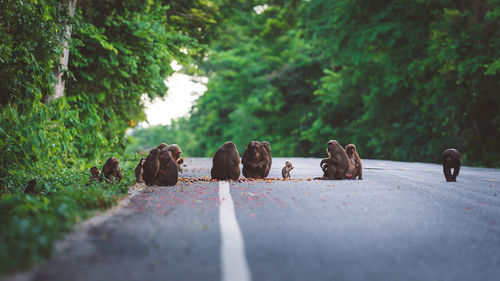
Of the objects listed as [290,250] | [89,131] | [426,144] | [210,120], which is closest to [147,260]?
[290,250]

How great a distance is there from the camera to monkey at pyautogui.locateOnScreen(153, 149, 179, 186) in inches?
302

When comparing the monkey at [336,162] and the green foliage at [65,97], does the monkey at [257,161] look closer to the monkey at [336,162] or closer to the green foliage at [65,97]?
the monkey at [336,162]

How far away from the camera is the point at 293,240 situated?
157 inches

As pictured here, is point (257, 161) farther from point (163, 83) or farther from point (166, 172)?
point (163, 83)

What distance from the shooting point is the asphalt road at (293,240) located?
3.19 meters

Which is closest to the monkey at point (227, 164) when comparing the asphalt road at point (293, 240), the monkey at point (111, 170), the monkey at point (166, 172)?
the monkey at point (166, 172)

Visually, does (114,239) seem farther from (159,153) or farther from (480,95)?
(480,95)

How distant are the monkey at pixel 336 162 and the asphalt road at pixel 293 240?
7.85 ft

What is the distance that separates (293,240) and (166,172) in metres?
4.11

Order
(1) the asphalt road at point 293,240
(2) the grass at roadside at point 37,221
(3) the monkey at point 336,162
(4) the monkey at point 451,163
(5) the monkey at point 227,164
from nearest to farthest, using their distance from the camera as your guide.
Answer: (2) the grass at roadside at point 37,221
(1) the asphalt road at point 293,240
(5) the monkey at point 227,164
(3) the monkey at point 336,162
(4) the monkey at point 451,163

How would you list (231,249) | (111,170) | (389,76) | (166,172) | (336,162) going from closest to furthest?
(231,249), (166,172), (111,170), (336,162), (389,76)

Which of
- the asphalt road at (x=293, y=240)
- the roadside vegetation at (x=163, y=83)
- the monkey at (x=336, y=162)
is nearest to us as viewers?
the asphalt road at (x=293, y=240)

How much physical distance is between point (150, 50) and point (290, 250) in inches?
447

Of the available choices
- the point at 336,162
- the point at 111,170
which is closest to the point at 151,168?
the point at 111,170
